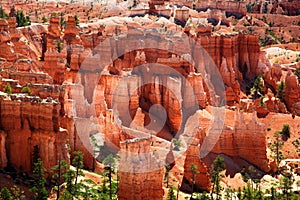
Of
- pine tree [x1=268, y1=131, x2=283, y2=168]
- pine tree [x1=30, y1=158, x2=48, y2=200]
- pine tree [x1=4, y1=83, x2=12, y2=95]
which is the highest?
pine tree [x1=4, y1=83, x2=12, y2=95]

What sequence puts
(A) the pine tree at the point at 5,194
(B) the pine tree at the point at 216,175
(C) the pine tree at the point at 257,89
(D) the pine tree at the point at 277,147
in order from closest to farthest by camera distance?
(A) the pine tree at the point at 5,194, (B) the pine tree at the point at 216,175, (D) the pine tree at the point at 277,147, (C) the pine tree at the point at 257,89

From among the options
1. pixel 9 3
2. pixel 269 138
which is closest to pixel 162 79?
pixel 269 138

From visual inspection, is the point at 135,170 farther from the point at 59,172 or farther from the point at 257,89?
the point at 257,89

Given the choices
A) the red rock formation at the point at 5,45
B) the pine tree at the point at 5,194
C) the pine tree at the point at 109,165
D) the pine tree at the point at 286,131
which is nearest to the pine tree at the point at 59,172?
the pine tree at the point at 109,165

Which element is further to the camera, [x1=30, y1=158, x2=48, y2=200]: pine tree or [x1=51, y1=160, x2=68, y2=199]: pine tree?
[x1=51, y1=160, x2=68, y2=199]: pine tree

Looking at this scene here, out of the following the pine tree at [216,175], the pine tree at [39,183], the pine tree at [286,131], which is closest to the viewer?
the pine tree at [39,183]

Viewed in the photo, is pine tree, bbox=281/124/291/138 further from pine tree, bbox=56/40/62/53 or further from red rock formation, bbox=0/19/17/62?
red rock formation, bbox=0/19/17/62

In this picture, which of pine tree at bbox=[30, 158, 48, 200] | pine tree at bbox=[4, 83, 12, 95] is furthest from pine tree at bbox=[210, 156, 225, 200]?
pine tree at bbox=[4, 83, 12, 95]

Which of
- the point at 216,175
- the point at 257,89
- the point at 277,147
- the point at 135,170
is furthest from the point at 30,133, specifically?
the point at 257,89

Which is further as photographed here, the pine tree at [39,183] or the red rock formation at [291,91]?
the red rock formation at [291,91]

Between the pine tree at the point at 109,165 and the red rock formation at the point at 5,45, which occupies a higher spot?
the red rock formation at the point at 5,45

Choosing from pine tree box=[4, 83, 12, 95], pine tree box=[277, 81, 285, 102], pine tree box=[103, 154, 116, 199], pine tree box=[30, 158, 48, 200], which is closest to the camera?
pine tree box=[30, 158, 48, 200]

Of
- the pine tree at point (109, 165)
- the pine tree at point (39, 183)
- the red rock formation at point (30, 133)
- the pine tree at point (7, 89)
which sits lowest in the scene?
the pine tree at point (109, 165)

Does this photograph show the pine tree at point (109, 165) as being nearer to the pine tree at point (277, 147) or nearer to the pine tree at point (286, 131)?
the pine tree at point (277, 147)
